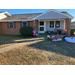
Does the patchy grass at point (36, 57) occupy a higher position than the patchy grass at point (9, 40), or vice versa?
the patchy grass at point (36, 57)

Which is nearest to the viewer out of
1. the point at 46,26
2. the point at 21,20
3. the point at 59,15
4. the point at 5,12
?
the point at 59,15

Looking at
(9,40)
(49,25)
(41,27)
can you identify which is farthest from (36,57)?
(49,25)

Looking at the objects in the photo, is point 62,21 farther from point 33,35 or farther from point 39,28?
point 33,35

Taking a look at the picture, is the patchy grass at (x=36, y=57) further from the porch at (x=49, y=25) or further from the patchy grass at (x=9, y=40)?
the porch at (x=49, y=25)

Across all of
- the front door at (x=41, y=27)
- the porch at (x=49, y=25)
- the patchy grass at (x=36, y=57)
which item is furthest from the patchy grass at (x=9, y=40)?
the porch at (x=49, y=25)

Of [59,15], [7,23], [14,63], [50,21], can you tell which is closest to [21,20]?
[7,23]

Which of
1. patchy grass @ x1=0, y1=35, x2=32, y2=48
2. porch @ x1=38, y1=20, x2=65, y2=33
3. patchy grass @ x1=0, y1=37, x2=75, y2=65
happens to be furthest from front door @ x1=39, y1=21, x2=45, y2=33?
patchy grass @ x1=0, y1=37, x2=75, y2=65

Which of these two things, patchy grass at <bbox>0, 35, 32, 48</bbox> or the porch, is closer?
patchy grass at <bbox>0, 35, 32, 48</bbox>

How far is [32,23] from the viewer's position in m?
13.1

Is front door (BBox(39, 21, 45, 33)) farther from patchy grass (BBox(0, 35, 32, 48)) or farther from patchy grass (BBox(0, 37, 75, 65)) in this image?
patchy grass (BBox(0, 37, 75, 65))

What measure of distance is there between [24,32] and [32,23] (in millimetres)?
3257

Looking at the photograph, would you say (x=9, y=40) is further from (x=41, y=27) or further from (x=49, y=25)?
(x=49, y=25)

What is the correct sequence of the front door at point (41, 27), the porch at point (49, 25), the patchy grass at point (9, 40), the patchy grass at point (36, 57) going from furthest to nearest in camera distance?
the front door at point (41, 27), the porch at point (49, 25), the patchy grass at point (9, 40), the patchy grass at point (36, 57)

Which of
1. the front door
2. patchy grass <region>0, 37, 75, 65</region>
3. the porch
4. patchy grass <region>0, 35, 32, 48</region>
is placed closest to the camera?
patchy grass <region>0, 37, 75, 65</region>
